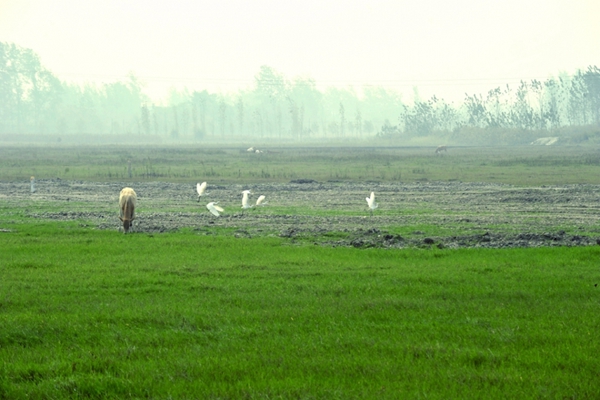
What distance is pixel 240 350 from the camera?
929 centimetres

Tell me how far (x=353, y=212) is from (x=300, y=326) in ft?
59.3

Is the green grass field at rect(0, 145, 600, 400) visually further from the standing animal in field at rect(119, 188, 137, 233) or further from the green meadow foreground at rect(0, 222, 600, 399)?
the standing animal in field at rect(119, 188, 137, 233)

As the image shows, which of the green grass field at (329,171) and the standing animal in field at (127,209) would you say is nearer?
the standing animal in field at (127,209)

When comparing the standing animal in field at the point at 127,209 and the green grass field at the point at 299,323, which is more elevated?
the standing animal in field at the point at 127,209

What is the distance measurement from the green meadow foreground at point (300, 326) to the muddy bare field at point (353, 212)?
3521 mm

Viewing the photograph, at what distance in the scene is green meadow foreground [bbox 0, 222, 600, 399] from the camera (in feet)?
26.3

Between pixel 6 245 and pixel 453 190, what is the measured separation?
25312 mm

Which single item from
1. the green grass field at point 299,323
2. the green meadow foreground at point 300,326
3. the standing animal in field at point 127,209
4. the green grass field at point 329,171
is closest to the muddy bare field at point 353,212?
the standing animal in field at point 127,209

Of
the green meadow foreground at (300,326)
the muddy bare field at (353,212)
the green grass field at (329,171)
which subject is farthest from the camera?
the green grass field at (329,171)

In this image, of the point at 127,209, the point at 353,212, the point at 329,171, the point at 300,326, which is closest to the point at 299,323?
the point at 300,326

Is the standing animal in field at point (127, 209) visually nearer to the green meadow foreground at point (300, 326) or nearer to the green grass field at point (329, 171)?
the green meadow foreground at point (300, 326)

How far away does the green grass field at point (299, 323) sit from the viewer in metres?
8.02

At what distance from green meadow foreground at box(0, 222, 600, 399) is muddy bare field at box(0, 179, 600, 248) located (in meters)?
3.52

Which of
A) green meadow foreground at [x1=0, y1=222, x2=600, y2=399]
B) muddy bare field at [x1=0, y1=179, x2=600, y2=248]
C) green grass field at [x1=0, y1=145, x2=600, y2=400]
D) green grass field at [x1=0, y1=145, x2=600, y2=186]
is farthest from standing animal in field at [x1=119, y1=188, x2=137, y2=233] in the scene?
green grass field at [x1=0, y1=145, x2=600, y2=186]
